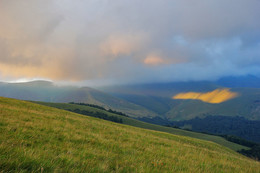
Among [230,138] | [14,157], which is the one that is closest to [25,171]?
[14,157]

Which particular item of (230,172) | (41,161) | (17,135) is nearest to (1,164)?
(41,161)

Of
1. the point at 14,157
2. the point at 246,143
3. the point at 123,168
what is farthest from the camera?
the point at 246,143

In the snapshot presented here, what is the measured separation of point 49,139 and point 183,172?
237 inches

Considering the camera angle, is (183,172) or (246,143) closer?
(183,172)

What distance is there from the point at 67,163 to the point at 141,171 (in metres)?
2.17

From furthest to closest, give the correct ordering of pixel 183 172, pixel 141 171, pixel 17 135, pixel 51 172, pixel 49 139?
pixel 49 139, pixel 17 135, pixel 183 172, pixel 141 171, pixel 51 172

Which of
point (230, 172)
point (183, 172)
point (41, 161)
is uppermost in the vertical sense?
A: point (41, 161)

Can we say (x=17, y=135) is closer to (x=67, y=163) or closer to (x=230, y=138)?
(x=67, y=163)

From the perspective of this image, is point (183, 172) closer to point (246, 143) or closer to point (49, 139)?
point (49, 139)

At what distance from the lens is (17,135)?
6.52 metres

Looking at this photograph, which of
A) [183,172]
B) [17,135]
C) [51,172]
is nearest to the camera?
[51,172]

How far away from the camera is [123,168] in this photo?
4930 mm

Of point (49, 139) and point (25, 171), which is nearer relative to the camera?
point (25, 171)

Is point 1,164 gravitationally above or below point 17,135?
above
